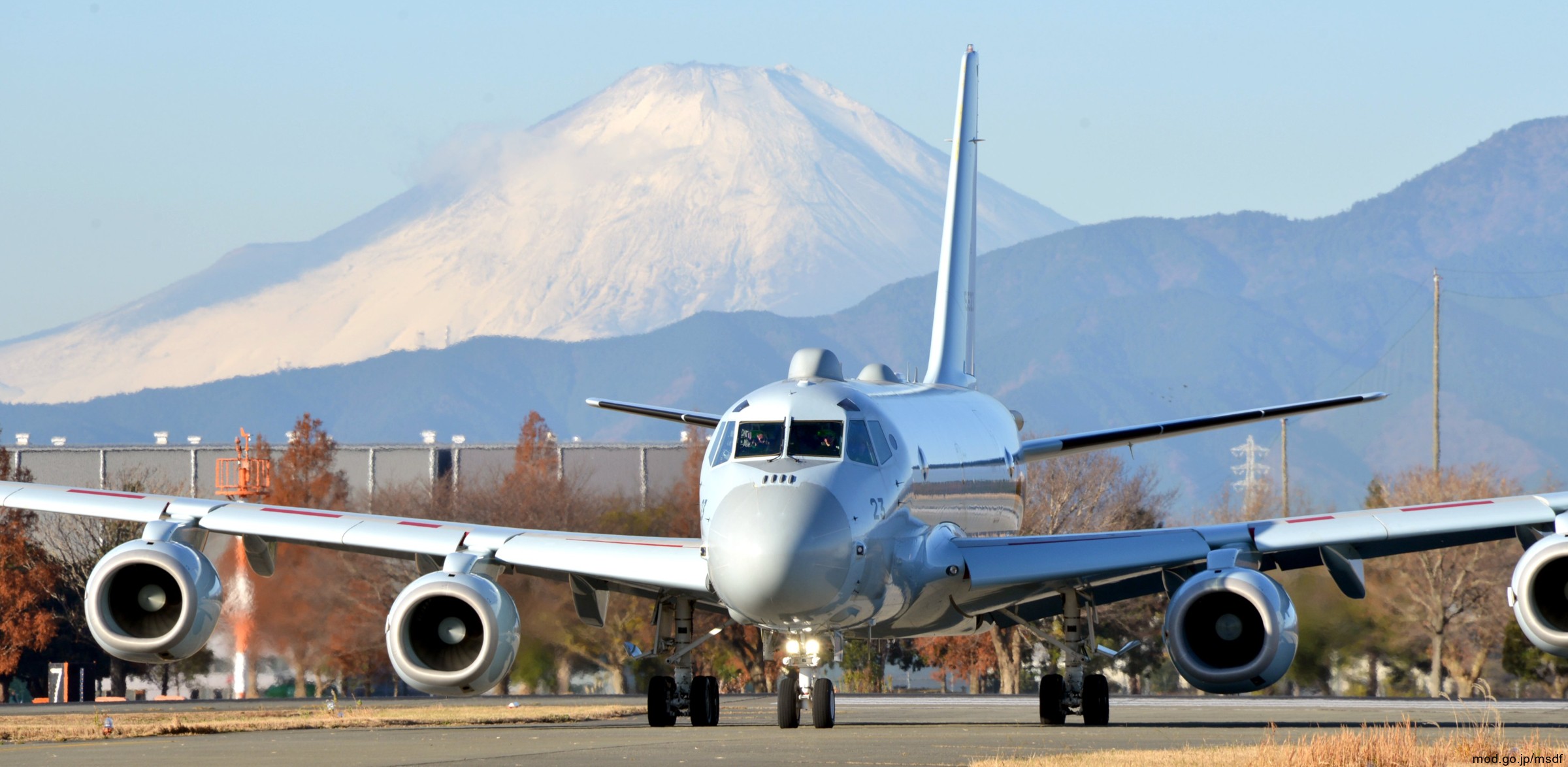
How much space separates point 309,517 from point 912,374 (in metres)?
10.7

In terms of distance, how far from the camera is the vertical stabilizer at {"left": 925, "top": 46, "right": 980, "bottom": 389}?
35.8 meters

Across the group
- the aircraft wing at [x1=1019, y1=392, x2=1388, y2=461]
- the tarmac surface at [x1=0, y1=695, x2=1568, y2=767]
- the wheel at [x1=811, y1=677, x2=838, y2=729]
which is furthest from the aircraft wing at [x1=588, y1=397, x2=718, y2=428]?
the aircraft wing at [x1=1019, y1=392, x2=1388, y2=461]

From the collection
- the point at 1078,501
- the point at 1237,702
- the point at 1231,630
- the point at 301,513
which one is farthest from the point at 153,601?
the point at 1078,501

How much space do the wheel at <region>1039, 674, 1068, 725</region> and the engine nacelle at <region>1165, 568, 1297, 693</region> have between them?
323cm

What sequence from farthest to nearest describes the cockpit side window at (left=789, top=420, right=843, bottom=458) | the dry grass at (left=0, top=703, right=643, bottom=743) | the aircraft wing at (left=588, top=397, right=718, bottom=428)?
the dry grass at (left=0, top=703, right=643, bottom=743), the aircraft wing at (left=588, top=397, right=718, bottom=428), the cockpit side window at (left=789, top=420, right=843, bottom=458)

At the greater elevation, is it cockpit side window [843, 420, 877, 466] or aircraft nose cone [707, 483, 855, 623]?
cockpit side window [843, 420, 877, 466]

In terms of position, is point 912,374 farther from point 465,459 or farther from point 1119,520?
point 465,459

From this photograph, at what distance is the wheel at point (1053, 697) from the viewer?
90.3 feet

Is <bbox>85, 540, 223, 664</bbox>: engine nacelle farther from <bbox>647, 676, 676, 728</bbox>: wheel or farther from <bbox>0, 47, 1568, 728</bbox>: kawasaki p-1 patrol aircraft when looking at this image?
<bbox>647, 676, 676, 728</bbox>: wheel

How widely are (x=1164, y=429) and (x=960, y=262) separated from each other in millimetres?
8120

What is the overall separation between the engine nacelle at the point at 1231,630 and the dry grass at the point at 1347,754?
9.80 ft

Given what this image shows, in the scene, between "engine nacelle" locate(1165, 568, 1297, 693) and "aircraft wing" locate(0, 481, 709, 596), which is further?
"aircraft wing" locate(0, 481, 709, 596)

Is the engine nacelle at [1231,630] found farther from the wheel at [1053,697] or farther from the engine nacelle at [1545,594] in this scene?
the wheel at [1053,697]

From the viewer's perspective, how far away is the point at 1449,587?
184 ft
